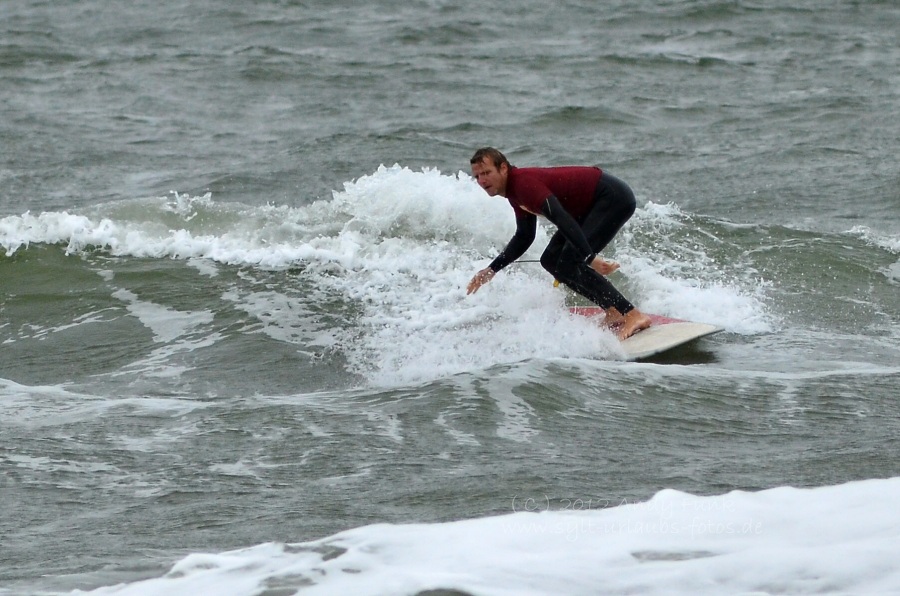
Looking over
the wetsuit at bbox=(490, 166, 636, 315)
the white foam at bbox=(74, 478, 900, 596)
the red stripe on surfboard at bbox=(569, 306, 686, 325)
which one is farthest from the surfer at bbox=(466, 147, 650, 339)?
the white foam at bbox=(74, 478, 900, 596)

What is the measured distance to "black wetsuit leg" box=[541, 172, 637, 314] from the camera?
7.72 metres

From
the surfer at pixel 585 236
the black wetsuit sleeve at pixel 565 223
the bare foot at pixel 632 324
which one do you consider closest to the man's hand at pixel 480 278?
the surfer at pixel 585 236

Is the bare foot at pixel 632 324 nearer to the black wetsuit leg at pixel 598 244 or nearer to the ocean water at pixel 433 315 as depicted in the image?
the black wetsuit leg at pixel 598 244

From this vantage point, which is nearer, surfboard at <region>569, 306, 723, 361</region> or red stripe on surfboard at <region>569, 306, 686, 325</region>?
surfboard at <region>569, 306, 723, 361</region>

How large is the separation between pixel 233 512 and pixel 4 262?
6572 millimetres

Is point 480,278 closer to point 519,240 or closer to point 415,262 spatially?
point 519,240

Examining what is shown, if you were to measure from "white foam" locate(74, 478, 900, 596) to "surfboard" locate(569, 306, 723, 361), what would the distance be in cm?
291

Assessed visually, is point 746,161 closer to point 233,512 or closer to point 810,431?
point 810,431

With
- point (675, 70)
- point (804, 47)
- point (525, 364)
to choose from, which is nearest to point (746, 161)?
point (675, 70)

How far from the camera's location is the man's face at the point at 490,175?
7090 millimetres

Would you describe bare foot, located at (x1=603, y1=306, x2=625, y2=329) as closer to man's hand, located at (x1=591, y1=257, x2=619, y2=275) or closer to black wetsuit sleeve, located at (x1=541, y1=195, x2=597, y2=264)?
man's hand, located at (x1=591, y1=257, x2=619, y2=275)

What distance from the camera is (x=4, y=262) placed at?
34.0 ft

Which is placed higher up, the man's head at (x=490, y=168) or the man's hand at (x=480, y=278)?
the man's head at (x=490, y=168)

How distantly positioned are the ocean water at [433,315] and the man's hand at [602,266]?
1.30ft
